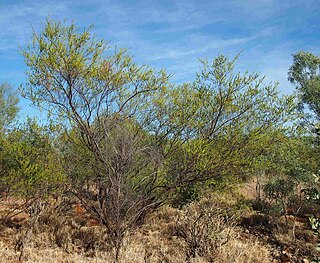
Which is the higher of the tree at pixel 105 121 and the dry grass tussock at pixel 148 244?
the tree at pixel 105 121

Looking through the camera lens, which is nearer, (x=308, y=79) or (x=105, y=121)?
(x=105, y=121)

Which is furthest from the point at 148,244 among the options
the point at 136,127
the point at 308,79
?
the point at 308,79

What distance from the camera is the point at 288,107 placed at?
8.35m

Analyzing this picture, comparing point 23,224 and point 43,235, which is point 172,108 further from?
point 23,224

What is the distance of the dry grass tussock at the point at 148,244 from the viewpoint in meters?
7.08

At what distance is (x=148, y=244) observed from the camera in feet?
27.9

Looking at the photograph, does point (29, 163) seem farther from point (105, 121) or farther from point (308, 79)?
point (308, 79)

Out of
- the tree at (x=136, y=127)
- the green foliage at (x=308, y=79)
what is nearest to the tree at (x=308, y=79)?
the green foliage at (x=308, y=79)

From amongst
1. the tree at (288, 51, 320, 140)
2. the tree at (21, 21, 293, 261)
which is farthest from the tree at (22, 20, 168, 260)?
the tree at (288, 51, 320, 140)

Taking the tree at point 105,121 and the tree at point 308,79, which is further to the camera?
the tree at point 308,79

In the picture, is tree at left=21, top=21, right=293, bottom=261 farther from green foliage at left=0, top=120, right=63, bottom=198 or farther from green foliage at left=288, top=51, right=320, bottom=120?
green foliage at left=288, top=51, right=320, bottom=120

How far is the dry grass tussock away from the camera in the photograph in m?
7.08

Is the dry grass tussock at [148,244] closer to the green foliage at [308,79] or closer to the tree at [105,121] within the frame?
the tree at [105,121]

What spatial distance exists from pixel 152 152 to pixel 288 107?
13.1 ft
